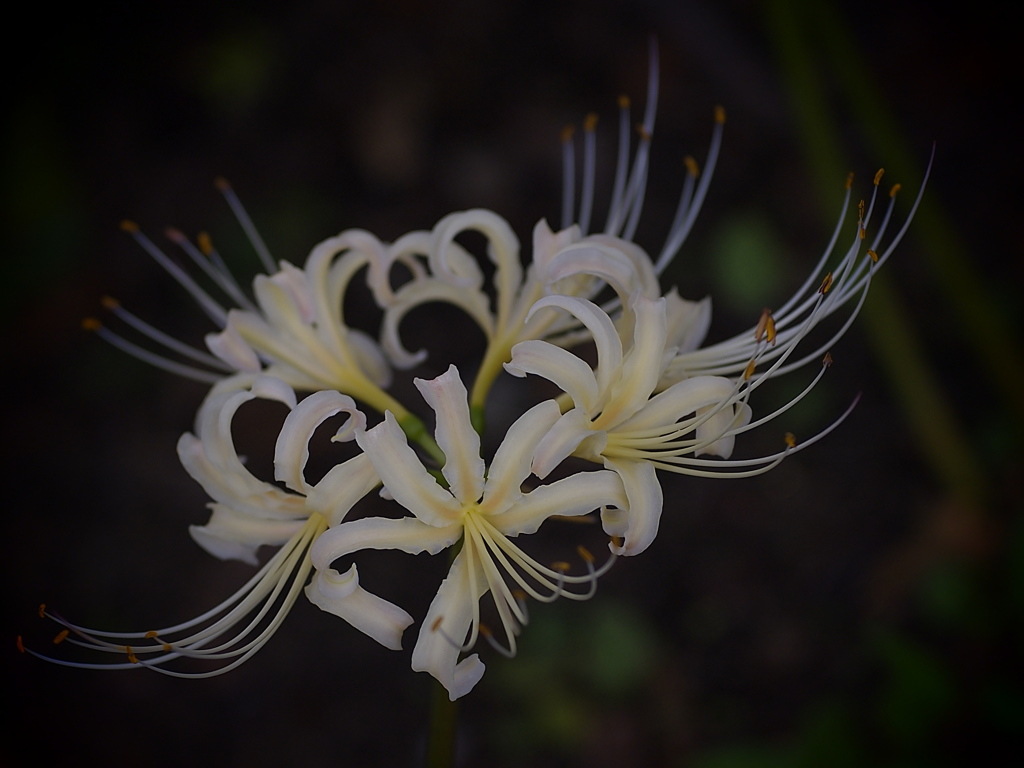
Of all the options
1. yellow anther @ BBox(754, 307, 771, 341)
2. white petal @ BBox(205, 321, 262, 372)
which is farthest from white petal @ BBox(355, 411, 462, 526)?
yellow anther @ BBox(754, 307, 771, 341)

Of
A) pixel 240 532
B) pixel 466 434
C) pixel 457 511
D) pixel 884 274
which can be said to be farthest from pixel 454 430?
pixel 884 274

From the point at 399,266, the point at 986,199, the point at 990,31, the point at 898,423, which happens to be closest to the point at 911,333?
the point at 898,423

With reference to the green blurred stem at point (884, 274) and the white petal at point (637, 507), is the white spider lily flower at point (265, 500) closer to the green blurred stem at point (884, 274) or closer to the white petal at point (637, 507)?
the white petal at point (637, 507)

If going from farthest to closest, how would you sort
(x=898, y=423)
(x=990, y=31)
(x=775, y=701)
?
(x=990, y=31) → (x=898, y=423) → (x=775, y=701)

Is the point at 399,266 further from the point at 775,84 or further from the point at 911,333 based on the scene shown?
the point at 911,333

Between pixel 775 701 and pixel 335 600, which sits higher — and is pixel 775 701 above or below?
below

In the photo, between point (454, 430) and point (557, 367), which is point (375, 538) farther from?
point (557, 367)

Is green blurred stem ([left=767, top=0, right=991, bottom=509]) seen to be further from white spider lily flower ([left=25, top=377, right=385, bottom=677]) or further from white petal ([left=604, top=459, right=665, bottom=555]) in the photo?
white spider lily flower ([left=25, top=377, right=385, bottom=677])
